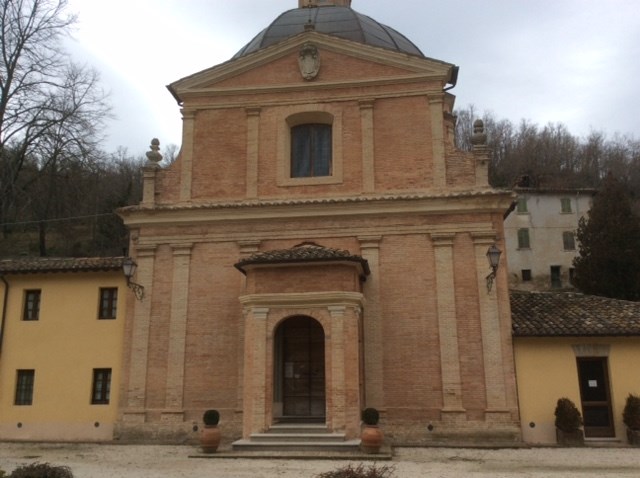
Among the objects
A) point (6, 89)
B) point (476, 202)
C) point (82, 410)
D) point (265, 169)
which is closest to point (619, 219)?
point (476, 202)

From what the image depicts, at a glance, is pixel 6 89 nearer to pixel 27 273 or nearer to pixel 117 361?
pixel 27 273

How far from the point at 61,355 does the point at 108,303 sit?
200 cm

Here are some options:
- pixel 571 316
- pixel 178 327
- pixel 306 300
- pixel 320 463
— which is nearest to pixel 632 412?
pixel 571 316

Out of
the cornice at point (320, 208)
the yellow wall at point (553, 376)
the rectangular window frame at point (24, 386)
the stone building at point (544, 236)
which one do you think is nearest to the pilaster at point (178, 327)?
the cornice at point (320, 208)

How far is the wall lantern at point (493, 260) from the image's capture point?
15430 mm

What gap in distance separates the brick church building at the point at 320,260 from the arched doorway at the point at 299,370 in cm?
4

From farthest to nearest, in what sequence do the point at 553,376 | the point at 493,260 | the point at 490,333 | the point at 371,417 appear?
1. the point at 490,333
2. the point at 553,376
3. the point at 493,260
4. the point at 371,417

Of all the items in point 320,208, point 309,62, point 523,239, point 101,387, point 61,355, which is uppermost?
point 523,239

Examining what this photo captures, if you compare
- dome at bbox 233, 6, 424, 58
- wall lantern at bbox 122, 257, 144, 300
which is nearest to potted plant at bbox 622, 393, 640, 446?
dome at bbox 233, 6, 424, 58

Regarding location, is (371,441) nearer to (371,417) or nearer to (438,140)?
(371,417)

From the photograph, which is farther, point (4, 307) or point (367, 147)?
point (4, 307)

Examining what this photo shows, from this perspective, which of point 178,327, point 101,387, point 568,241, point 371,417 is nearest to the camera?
point 371,417

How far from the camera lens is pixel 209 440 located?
13625 mm

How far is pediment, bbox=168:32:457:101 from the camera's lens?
1809 cm
